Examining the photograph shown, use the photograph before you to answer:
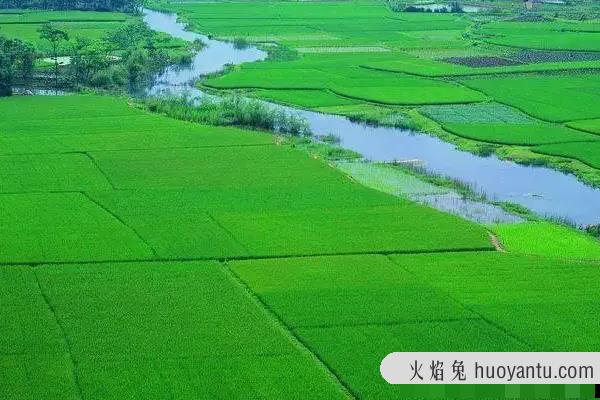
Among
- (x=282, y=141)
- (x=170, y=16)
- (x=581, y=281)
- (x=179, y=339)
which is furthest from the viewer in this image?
(x=170, y=16)

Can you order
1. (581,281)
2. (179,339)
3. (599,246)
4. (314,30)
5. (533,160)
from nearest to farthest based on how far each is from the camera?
1. (179,339)
2. (581,281)
3. (599,246)
4. (533,160)
5. (314,30)

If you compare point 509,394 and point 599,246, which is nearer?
point 509,394

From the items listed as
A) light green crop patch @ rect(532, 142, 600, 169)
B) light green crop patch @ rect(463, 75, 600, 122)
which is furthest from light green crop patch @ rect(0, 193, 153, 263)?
light green crop patch @ rect(463, 75, 600, 122)

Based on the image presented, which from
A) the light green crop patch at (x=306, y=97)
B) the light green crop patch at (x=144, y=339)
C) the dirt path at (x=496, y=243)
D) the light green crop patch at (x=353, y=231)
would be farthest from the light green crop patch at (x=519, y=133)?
the light green crop patch at (x=144, y=339)

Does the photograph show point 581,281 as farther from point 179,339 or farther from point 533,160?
point 533,160

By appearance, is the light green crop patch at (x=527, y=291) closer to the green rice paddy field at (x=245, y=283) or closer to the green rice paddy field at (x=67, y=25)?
the green rice paddy field at (x=245, y=283)

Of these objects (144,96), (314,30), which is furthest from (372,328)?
(314,30)

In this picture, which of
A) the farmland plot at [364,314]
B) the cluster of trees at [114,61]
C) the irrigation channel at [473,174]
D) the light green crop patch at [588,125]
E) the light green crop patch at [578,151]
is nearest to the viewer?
the farmland plot at [364,314]
